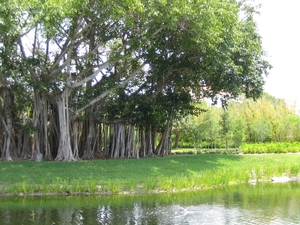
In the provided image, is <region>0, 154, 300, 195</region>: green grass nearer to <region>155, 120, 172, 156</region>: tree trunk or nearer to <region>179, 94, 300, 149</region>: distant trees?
<region>155, 120, 172, 156</region>: tree trunk

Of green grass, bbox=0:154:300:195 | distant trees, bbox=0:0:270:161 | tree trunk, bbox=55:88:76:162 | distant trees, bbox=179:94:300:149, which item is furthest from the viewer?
distant trees, bbox=179:94:300:149

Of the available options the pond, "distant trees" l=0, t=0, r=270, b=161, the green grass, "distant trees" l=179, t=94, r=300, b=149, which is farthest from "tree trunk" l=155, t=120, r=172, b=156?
the pond

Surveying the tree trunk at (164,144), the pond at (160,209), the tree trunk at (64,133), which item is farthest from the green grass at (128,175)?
the tree trunk at (164,144)

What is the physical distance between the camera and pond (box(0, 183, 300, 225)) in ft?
35.8

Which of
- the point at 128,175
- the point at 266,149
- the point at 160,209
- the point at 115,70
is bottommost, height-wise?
the point at 160,209

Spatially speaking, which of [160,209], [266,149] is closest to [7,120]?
[160,209]

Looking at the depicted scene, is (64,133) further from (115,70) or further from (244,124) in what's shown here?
(244,124)

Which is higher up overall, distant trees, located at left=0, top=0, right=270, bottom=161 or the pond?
distant trees, located at left=0, top=0, right=270, bottom=161

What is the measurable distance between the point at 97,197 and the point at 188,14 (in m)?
7.57

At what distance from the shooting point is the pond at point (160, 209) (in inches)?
429

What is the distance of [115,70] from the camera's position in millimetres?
23578

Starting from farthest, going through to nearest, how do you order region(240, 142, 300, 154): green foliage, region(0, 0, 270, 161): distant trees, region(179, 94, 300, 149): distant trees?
region(179, 94, 300, 149): distant trees < region(240, 142, 300, 154): green foliage < region(0, 0, 270, 161): distant trees

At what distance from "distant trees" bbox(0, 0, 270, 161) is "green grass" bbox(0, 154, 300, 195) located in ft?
7.43

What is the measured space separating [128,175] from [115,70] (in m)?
8.18
